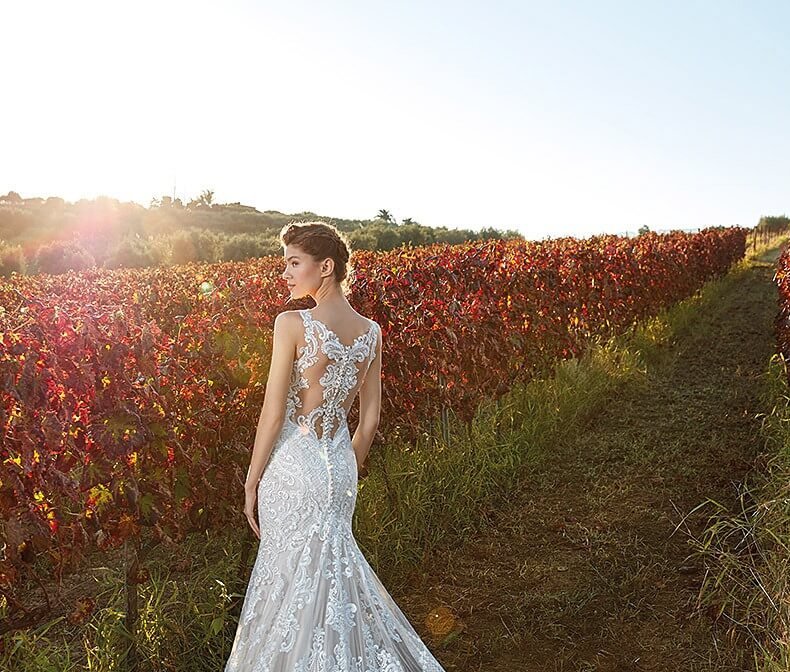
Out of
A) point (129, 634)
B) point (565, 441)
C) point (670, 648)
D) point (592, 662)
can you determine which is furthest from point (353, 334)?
point (565, 441)

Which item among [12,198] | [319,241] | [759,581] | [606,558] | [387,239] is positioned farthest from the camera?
[12,198]

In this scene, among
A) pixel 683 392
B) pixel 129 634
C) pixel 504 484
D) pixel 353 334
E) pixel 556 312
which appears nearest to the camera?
pixel 353 334

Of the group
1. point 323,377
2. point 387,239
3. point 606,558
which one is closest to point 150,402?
point 323,377

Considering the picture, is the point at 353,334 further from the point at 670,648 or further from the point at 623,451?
the point at 623,451

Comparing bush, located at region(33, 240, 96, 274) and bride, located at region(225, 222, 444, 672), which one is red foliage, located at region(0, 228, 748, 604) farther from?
bush, located at region(33, 240, 96, 274)

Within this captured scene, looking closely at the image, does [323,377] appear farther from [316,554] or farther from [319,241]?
[316,554]

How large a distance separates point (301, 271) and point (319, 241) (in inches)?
5.9

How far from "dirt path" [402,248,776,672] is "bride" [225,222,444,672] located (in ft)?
3.64

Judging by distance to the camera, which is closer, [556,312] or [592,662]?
[592,662]

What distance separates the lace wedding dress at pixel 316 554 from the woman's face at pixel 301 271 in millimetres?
105

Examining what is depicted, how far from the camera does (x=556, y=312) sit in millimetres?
9398

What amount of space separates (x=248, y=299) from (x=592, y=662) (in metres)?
4.16

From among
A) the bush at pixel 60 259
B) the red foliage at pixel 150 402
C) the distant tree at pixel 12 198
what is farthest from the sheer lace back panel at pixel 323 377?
the distant tree at pixel 12 198

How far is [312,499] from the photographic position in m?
3.42
